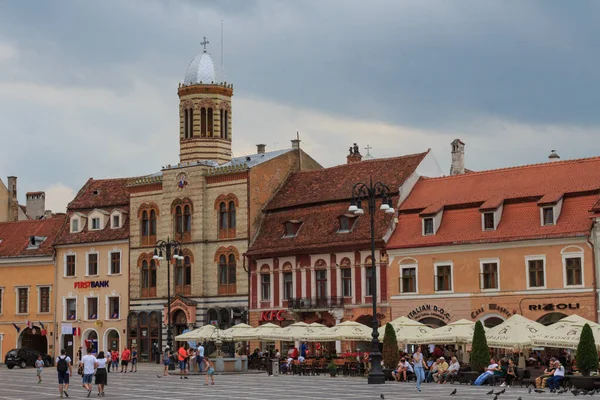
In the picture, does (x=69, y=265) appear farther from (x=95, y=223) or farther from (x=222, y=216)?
(x=222, y=216)

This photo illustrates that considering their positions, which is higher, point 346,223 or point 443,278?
point 346,223

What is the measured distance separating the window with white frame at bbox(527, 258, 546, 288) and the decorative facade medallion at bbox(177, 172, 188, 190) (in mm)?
26325

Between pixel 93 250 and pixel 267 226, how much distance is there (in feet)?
47.8

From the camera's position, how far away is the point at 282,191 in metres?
72.4

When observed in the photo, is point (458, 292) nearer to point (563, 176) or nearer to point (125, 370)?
point (563, 176)

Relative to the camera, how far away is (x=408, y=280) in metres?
61.8

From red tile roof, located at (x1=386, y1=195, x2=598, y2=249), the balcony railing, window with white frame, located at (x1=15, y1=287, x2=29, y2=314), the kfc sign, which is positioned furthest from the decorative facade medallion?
Result: red tile roof, located at (x1=386, y1=195, x2=598, y2=249)

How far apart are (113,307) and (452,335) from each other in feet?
114

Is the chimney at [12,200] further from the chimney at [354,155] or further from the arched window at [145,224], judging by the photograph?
the chimney at [354,155]

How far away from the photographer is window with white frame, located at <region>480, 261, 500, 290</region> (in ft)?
190

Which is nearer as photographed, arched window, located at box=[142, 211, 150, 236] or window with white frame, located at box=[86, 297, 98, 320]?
arched window, located at box=[142, 211, 150, 236]

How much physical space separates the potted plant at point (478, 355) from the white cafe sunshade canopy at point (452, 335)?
89.0 inches

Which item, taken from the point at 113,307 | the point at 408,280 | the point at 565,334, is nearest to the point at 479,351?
the point at 565,334

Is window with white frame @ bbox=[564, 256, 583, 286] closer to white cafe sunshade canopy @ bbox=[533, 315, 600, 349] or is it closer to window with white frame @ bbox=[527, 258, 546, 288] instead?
window with white frame @ bbox=[527, 258, 546, 288]
